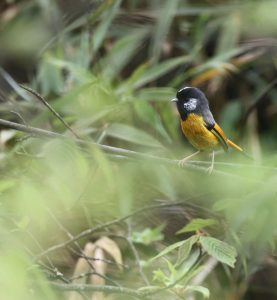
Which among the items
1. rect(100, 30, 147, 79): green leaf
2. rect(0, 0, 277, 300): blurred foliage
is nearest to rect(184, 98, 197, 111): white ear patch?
rect(0, 0, 277, 300): blurred foliage

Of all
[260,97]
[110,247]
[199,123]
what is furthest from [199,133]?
[260,97]

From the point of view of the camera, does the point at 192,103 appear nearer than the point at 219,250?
No

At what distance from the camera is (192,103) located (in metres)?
3.38

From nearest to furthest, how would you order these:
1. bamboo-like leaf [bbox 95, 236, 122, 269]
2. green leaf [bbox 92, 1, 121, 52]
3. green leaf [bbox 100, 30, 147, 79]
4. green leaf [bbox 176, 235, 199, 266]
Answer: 1. green leaf [bbox 176, 235, 199, 266]
2. bamboo-like leaf [bbox 95, 236, 122, 269]
3. green leaf [bbox 92, 1, 121, 52]
4. green leaf [bbox 100, 30, 147, 79]

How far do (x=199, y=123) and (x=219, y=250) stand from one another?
1.38 metres

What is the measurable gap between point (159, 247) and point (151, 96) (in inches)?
39.9

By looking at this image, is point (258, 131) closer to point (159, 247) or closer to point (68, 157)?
point (159, 247)

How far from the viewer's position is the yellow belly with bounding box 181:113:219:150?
338cm

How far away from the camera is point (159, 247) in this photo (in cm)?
360

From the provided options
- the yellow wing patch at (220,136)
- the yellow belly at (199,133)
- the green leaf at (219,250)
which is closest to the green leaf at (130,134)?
the yellow belly at (199,133)

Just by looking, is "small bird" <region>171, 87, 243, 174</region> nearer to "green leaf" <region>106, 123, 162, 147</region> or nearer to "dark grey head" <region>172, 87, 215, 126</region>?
"dark grey head" <region>172, 87, 215, 126</region>

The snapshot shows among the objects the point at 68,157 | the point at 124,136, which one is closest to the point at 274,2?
the point at 124,136

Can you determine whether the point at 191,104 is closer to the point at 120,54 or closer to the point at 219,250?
the point at 219,250

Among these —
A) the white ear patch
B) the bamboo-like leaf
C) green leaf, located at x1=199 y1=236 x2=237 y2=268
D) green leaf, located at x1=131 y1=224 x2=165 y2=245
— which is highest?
the white ear patch
